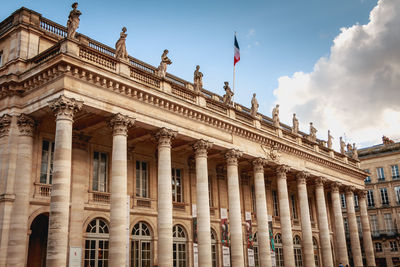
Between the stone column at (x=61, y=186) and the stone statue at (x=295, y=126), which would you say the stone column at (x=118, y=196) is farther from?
the stone statue at (x=295, y=126)

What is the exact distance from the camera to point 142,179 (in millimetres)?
23031

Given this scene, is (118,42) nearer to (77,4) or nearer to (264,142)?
(77,4)

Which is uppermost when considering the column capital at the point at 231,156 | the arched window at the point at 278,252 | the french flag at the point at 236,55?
the french flag at the point at 236,55

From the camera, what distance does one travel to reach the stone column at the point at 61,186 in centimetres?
1473

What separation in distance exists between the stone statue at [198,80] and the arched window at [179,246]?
7813 millimetres

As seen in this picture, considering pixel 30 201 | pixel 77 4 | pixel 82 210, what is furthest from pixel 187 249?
pixel 77 4

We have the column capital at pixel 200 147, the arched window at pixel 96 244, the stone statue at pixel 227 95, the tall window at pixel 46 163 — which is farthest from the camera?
the stone statue at pixel 227 95

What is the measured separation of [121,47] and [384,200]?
37764 millimetres

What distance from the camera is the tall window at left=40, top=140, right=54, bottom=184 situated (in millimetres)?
19125

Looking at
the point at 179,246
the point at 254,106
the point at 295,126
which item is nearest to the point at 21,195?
the point at 179,246

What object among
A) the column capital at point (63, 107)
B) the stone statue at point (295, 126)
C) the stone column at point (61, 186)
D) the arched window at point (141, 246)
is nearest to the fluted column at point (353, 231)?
the stone statue at point (295, 126)

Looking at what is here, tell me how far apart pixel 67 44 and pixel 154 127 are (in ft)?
18.0

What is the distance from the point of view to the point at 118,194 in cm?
A: 1725

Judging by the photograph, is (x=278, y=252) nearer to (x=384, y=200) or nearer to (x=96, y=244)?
(x=96, y=244)
